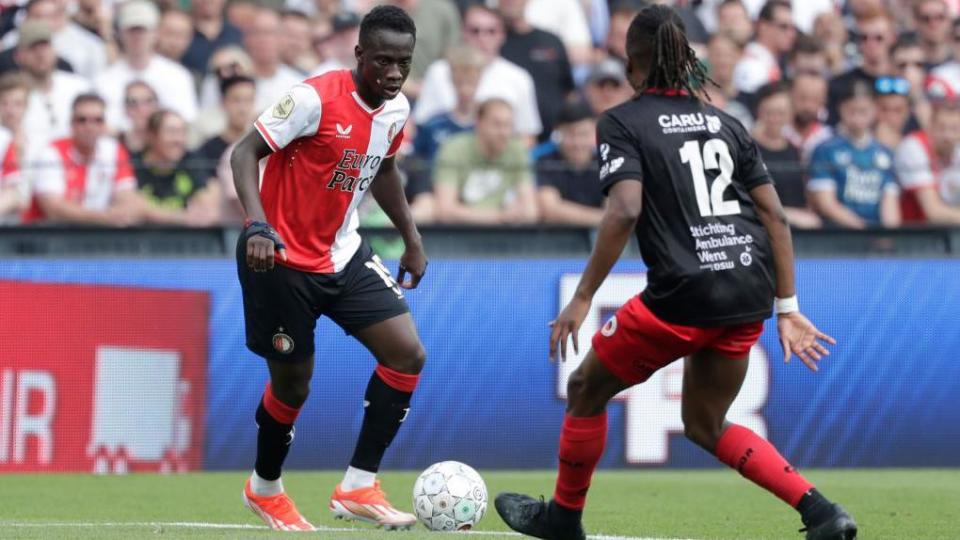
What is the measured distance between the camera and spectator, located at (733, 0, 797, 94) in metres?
15.9

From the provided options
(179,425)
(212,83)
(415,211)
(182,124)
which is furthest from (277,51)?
(179,425)

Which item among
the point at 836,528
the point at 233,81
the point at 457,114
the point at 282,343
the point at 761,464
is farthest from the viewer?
the point at 457,114

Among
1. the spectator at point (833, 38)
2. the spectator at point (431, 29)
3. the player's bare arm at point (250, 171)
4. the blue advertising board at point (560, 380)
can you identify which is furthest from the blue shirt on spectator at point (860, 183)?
the player's bare arm at point (250, 171)

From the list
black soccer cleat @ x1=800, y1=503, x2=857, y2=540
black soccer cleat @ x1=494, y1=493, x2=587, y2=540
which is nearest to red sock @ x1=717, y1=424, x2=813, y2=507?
black soccer cleat @ x1=800, y1=503, x2=857, y2=540

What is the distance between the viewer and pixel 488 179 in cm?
1285

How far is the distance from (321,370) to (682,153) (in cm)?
691

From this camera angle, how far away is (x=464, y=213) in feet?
42.6

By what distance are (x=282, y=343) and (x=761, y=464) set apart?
7.97ft

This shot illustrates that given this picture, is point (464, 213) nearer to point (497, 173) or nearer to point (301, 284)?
point (497, 173)

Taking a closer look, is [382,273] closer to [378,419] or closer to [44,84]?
[378,419]

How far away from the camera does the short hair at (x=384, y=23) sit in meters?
7.45

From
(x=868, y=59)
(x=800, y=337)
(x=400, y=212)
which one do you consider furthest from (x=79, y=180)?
(x=868, y=59)

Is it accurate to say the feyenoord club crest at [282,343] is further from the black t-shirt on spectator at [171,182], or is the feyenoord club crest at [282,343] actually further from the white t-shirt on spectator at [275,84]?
the white t-shirt on spectator at [275,84]

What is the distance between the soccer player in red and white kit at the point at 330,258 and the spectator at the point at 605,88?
21.9 ft
